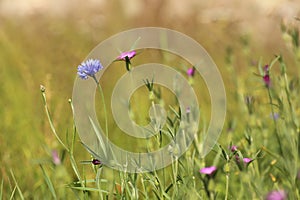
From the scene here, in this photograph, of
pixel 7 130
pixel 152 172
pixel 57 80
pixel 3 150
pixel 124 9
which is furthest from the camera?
pixel 124 9

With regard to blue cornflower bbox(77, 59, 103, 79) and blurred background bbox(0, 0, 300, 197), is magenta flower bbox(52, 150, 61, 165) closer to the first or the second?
blurred background bbox(0, 0, 300, 197)

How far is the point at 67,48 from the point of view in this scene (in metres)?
3.07

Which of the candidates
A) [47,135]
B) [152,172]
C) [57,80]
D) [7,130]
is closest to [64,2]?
[57,80]

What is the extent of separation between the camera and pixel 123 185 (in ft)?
3.65

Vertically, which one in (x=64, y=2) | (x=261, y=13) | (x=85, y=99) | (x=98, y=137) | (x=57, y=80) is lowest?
(x=98, y=137)

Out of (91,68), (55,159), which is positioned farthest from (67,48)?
(55,159)

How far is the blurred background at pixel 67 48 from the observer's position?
202 cm

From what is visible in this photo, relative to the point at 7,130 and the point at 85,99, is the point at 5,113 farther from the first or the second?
the point at 85,99

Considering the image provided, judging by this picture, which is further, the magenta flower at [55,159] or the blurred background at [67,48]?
the blurred background at [67,48]

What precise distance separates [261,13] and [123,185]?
3063 millimetres

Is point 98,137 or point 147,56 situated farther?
point 147,56

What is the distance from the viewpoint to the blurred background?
202 centimetres

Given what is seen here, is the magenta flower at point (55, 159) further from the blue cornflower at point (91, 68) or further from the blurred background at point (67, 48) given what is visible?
the blue cornflower at point (91, 68)

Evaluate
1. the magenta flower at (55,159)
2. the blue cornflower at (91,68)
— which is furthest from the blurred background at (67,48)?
the blue cornflower at (91,68)
